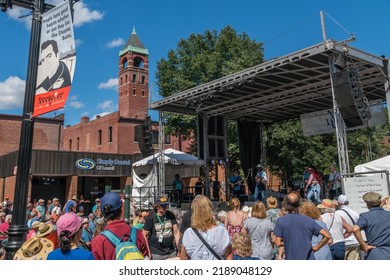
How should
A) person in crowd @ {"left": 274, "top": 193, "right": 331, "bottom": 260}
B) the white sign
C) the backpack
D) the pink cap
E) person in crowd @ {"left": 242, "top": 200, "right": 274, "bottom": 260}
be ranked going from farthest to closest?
1. the white sign
2. person in crowd @ {"left": 242, "top": 200, "right": 274, "bottom": 260}
3. person in crowd @ {"left": 274, "top": 193, "right": 331, "bottom": 260}
4. the pink cap
5. the backpack

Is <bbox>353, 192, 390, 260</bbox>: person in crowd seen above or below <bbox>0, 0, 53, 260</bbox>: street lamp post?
below

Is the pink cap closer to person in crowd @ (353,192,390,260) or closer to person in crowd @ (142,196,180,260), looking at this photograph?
person in crowd @ (142,196,180,260)

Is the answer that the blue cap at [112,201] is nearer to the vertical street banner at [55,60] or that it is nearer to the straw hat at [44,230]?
the straw hat at [44,230]

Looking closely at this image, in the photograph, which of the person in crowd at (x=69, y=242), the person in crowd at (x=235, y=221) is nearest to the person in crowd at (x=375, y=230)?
the person in crowd at (x=235, y=221)

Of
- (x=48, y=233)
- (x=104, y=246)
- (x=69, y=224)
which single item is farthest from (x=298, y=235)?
(x=48, y=233)

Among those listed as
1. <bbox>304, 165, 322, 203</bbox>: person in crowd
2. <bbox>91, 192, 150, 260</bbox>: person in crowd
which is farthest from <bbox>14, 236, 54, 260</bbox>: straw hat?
<bbox>304, 165, 322, 203</bbox>: person in crowd

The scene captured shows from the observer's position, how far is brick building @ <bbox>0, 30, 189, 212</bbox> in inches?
1004

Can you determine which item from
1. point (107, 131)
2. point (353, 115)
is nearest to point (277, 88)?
point (353, 115)

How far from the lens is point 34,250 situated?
2943 mm

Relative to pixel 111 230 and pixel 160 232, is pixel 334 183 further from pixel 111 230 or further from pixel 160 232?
pixel 111 230

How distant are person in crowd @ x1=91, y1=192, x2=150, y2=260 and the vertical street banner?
2383 millimetres

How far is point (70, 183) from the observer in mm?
→ 25750

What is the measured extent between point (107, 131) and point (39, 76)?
39718 millimetres

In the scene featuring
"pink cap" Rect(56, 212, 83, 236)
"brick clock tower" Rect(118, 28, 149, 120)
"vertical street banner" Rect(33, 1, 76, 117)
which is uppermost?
"brick clock tower" Rect(118, 28, 149, 120)
